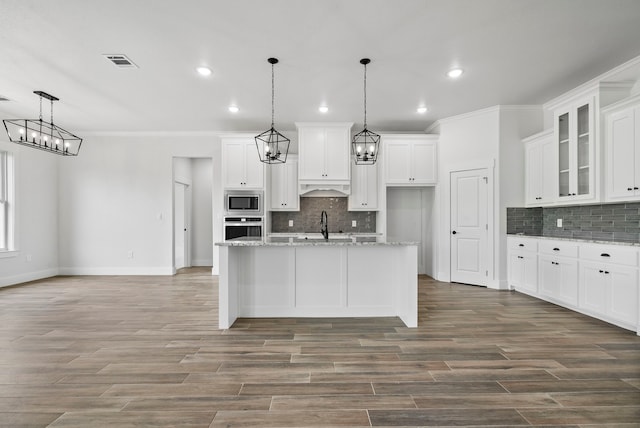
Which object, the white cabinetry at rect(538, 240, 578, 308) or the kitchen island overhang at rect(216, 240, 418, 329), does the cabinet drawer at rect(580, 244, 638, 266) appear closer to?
the white cabinetry at rect(538, 240, 578, 308)

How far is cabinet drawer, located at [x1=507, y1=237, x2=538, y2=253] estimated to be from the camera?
4.45 meters

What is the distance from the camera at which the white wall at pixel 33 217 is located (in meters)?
5.55

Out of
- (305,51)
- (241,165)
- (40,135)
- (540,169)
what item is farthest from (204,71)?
(540,169)

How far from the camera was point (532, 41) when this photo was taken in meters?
3.18

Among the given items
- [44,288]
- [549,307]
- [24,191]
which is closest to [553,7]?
[549,307]

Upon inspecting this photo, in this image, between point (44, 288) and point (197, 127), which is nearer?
point (44, 288)

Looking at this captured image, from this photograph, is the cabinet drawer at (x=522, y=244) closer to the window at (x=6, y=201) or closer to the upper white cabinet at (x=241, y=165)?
the upper white cabinet at (x=241, y=165)

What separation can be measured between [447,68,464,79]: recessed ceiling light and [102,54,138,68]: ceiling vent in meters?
3.75

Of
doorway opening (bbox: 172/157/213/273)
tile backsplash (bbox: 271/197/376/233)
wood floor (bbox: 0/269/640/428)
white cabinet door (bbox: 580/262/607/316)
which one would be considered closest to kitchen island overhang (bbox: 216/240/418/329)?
wood floor (bbox: 0/269/640/428)

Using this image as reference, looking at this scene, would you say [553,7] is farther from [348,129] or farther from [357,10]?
[348,129]

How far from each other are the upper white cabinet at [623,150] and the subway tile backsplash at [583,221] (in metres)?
0.43

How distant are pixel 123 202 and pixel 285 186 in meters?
3.41

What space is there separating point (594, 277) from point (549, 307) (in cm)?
76

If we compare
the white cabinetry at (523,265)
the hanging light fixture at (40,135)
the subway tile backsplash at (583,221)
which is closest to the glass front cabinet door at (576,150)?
the subway tile backsplash at (583,221)
